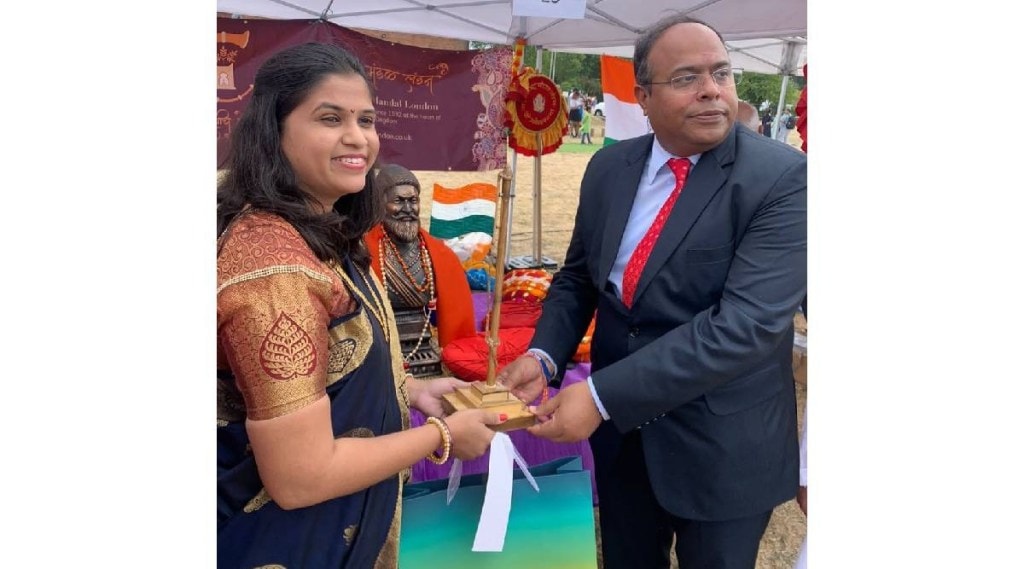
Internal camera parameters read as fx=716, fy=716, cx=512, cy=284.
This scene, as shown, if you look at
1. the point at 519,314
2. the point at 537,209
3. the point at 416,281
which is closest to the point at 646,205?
the point at 416,281

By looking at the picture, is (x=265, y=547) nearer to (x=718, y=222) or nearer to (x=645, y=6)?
(x=718, y=222)

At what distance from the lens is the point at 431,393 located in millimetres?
2012

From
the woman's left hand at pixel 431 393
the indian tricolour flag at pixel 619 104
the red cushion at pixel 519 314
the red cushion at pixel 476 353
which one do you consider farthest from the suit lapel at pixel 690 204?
the indian tricolour flag at pixel 619 104

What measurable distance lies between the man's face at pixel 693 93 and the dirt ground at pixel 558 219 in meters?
2.38

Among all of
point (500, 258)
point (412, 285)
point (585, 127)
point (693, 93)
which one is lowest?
point (412, 285)

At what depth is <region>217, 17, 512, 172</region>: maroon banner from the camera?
6.58 m

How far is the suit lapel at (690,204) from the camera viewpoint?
69.6 inches

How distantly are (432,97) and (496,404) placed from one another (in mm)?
5685

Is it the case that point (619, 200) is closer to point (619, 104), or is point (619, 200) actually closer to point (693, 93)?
point (693, 93)

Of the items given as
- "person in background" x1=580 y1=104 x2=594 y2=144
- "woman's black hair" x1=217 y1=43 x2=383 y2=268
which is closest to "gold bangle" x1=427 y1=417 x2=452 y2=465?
"woman's black hair" x1=217 y1=43 x2=383 y2=268

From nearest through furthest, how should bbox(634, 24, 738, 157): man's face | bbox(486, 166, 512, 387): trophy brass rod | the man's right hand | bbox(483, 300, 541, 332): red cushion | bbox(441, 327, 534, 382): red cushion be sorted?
1. bbox(486, 166, 512, 387): trophy brass rod
2. bbox(634, 24, 738, 157): man's face
3. the man's right hand
4. bbox(441, 327, 534, 382): red cushion
5. bbox(483, 300, 541, 332): red cushion

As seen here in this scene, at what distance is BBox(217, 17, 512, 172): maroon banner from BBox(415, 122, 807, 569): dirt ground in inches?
41.2

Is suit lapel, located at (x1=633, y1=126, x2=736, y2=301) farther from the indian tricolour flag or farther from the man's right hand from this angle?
the indian tricolour flag

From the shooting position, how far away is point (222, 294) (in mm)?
1192
